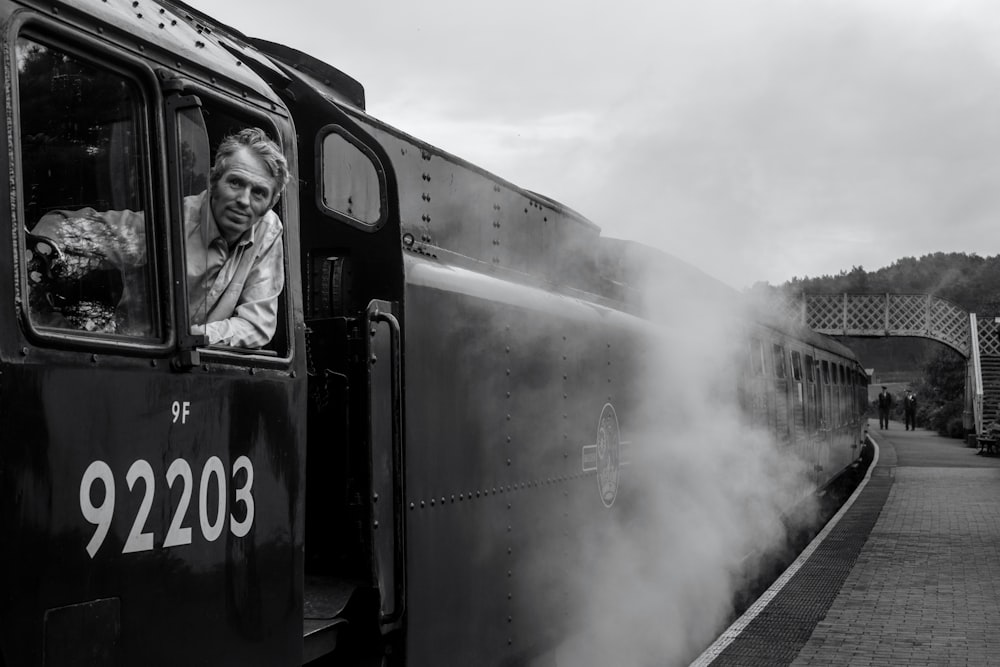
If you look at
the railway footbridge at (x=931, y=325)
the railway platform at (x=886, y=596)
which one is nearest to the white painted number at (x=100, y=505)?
Answer: the railway platform at (x=886, y=596)

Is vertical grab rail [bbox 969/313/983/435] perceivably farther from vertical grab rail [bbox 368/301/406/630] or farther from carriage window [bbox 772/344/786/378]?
vertical grab rail [bbox 368/301/406/630]

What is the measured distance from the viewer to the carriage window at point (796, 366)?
1258cm

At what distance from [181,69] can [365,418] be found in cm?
124

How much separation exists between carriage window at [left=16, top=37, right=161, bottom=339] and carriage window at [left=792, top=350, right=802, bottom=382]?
1084 cm

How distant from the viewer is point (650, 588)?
20.7ft

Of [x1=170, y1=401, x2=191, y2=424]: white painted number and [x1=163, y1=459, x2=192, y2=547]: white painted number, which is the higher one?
[x1=170, y1=401, x2=191, y2=424]: white painted number

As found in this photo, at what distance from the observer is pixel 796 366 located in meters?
12.9

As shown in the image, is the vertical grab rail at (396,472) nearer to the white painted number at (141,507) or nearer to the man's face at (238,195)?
the man's face at (238,195)

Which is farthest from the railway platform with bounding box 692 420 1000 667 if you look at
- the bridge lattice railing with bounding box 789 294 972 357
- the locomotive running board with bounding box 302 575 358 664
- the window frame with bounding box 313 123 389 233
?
the bridge lattice railing with bounding box 789 294 972 357

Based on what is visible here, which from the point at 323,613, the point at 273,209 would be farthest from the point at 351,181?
the point at 323,613

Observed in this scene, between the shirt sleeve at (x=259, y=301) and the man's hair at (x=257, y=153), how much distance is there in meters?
0.13

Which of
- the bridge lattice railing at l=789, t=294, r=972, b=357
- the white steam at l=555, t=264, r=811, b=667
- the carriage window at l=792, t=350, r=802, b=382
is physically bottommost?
the white steam at l=555, t=264, r=811, b=667

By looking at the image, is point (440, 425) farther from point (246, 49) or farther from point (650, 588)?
point (650, 588)

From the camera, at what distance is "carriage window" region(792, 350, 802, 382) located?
12.6 meters
